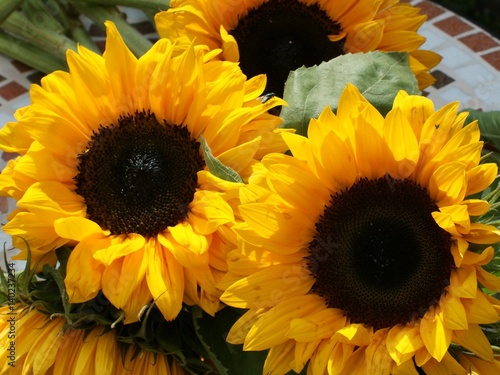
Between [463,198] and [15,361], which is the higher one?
[463,198]

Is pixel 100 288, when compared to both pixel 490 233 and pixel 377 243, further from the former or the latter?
pixel 490 233

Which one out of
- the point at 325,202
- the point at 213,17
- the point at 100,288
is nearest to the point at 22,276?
the point at 100,288

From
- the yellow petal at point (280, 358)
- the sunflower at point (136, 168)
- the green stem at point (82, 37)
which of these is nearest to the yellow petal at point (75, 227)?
the sunflower at point (136, 168)

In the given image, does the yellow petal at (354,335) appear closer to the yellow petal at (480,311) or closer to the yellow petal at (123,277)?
the yellow petal at (480,311)

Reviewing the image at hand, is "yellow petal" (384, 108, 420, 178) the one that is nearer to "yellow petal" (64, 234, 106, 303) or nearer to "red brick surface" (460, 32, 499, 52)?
"yellow petal" (64, 234, 106, 303)

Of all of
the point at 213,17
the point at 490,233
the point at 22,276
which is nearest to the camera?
the point at 490,233

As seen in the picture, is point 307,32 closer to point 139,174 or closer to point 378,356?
point 139,174

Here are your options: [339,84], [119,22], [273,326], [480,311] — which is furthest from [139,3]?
[480,311]

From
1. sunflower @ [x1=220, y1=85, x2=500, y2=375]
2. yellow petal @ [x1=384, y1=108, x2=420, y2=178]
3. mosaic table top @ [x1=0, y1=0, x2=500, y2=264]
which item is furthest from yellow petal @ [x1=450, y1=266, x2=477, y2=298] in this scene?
mosaic table top @ [x1=0, y1=0, x2=500, y2=264]
